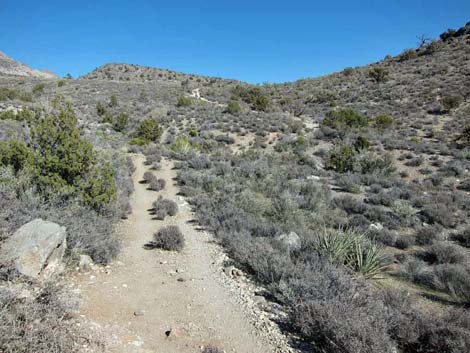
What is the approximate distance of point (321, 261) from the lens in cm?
609

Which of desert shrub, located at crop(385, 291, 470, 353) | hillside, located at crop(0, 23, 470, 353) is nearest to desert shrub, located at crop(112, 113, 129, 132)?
hillside, located at crop(0, 23, 470, 353)

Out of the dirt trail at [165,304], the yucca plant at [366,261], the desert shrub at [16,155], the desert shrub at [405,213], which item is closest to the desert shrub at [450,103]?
the desert shrub at [405,213]

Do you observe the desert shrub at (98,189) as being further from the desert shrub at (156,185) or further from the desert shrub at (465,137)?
the desert shrub at (465,137)

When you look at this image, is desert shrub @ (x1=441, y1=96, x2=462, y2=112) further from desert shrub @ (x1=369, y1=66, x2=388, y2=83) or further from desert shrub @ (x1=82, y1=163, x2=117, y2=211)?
desert shrub @ (x1=82, y1=163, x2=117, y2=211)

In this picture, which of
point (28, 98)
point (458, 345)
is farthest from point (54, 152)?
point (28, 98)

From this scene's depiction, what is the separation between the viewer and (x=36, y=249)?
14.8 ft

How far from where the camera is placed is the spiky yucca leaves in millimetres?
6551

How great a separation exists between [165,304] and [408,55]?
57.8 metres

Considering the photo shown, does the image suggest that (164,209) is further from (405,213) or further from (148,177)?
(405,213)

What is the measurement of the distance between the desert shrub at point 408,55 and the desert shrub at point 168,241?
55.2 m

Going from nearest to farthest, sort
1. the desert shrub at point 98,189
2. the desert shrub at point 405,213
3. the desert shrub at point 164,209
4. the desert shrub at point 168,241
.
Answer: the desert shrub at point 168,241 → the desert shrub at point 98,189 → the desert shrub at point 164,209 → the desert shrub at point 405,213

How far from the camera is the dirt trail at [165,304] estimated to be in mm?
4086

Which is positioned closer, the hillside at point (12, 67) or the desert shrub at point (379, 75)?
the desert shrub at point (379, 75)

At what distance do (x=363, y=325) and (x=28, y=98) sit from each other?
36.1m
